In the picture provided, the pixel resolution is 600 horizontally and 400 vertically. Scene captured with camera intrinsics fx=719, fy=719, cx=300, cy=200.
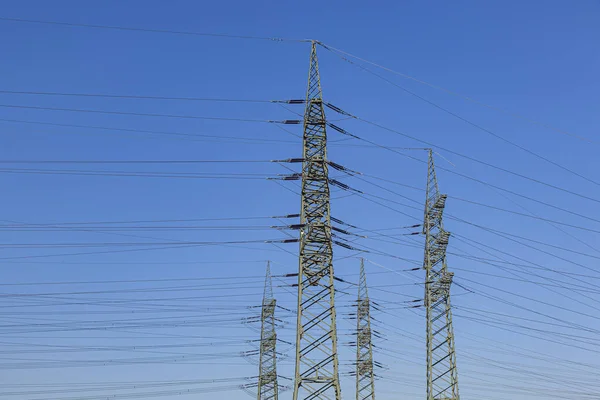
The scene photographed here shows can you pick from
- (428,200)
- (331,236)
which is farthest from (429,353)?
(331,236)

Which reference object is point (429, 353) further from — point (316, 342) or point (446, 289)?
point (316, 342)

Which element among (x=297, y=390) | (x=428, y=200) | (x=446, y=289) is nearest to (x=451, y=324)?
(x=446, y=289)

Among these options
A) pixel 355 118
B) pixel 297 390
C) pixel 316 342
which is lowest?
pixel 297 390

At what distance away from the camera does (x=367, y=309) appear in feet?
232

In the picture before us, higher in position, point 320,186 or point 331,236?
point 320,186

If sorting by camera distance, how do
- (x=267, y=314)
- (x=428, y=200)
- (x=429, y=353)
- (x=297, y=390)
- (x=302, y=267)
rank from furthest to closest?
1. (x=267, y=314)
2. (x=428, y=200)
3. (x=429, y=353)
4. (x=302, y=267)
5. (x=297, y=390)

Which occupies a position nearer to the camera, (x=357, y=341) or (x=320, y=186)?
(x=320, y=186)

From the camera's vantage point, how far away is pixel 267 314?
6650 cm

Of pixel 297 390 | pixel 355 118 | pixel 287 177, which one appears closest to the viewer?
pixel 297 390

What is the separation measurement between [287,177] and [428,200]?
62.9ft

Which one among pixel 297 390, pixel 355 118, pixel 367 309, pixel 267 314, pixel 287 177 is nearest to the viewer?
pixel 297 390

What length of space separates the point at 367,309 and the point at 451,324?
2281 centimetres

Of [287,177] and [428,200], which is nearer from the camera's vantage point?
[287,177]

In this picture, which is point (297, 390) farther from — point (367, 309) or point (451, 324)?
point (367, 309)
